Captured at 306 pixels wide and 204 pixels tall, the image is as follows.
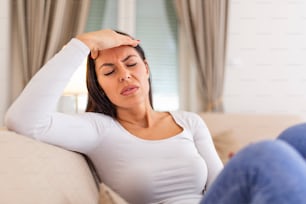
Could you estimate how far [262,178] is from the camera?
0.73 m

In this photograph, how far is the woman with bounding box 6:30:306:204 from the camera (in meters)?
1.24

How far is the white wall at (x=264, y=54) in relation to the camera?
3684 millimetres

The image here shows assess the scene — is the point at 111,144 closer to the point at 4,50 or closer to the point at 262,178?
the point at 262,178

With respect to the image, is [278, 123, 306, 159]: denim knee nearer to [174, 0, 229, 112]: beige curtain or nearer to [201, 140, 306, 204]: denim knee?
[201, 140, 306, 204]: denim knee

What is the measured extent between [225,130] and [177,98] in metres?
0.99

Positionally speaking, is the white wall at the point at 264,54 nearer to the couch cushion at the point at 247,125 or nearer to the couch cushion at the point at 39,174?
the couch cushion at the point at 247,125

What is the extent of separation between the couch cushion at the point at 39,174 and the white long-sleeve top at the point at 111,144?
44mm

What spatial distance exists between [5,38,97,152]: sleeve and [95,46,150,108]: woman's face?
0.17m

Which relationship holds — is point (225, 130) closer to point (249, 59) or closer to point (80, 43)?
point (249, 59)

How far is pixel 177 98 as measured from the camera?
149 inches

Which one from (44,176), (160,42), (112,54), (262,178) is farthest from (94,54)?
(160,42)

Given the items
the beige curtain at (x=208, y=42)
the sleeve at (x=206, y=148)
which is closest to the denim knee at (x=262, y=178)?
the sleeve at (x=206, y=148)

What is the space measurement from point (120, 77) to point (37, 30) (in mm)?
2264

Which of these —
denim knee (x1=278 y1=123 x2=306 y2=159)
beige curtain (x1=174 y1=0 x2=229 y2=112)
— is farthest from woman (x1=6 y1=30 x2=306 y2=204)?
beige curtain (x1=174 y1=0 x2=229 y2=112)
